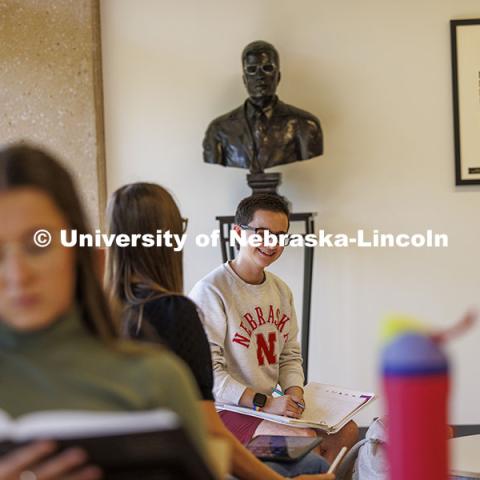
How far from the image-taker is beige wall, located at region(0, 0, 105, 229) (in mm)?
3273

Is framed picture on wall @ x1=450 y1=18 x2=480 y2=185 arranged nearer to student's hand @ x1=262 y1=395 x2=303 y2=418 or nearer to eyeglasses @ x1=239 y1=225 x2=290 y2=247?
eyeglasses @ x1=239 y1=225 x2=290 y2=247

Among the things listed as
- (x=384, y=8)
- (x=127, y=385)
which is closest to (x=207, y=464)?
(x=127, y=385)

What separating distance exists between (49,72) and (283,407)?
6.75 feet

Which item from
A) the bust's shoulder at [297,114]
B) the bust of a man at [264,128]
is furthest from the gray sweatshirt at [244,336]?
the bust's shoulder at [297,114]

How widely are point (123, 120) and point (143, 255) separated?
2.19 m

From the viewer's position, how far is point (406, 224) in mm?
3357

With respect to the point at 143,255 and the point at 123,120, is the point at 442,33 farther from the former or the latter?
the point at 143,255

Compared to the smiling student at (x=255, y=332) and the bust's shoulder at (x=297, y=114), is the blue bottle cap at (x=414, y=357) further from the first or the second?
the bust's shoulder at (x=297, y=114)

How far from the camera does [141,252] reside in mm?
1312

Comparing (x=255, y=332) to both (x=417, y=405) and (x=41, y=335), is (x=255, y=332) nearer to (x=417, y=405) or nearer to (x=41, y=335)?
(x=41, y=335)

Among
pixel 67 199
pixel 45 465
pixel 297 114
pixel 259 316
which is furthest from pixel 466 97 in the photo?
pixel 45 465

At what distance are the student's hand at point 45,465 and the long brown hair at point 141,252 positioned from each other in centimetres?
65

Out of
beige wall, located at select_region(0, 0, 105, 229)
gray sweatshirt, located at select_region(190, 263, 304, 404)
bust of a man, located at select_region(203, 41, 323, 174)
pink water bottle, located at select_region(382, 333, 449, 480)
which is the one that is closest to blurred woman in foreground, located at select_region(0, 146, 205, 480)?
pink water bottle, located at select_region(382, 333, 449, 480)

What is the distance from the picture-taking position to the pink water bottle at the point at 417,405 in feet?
1.86
